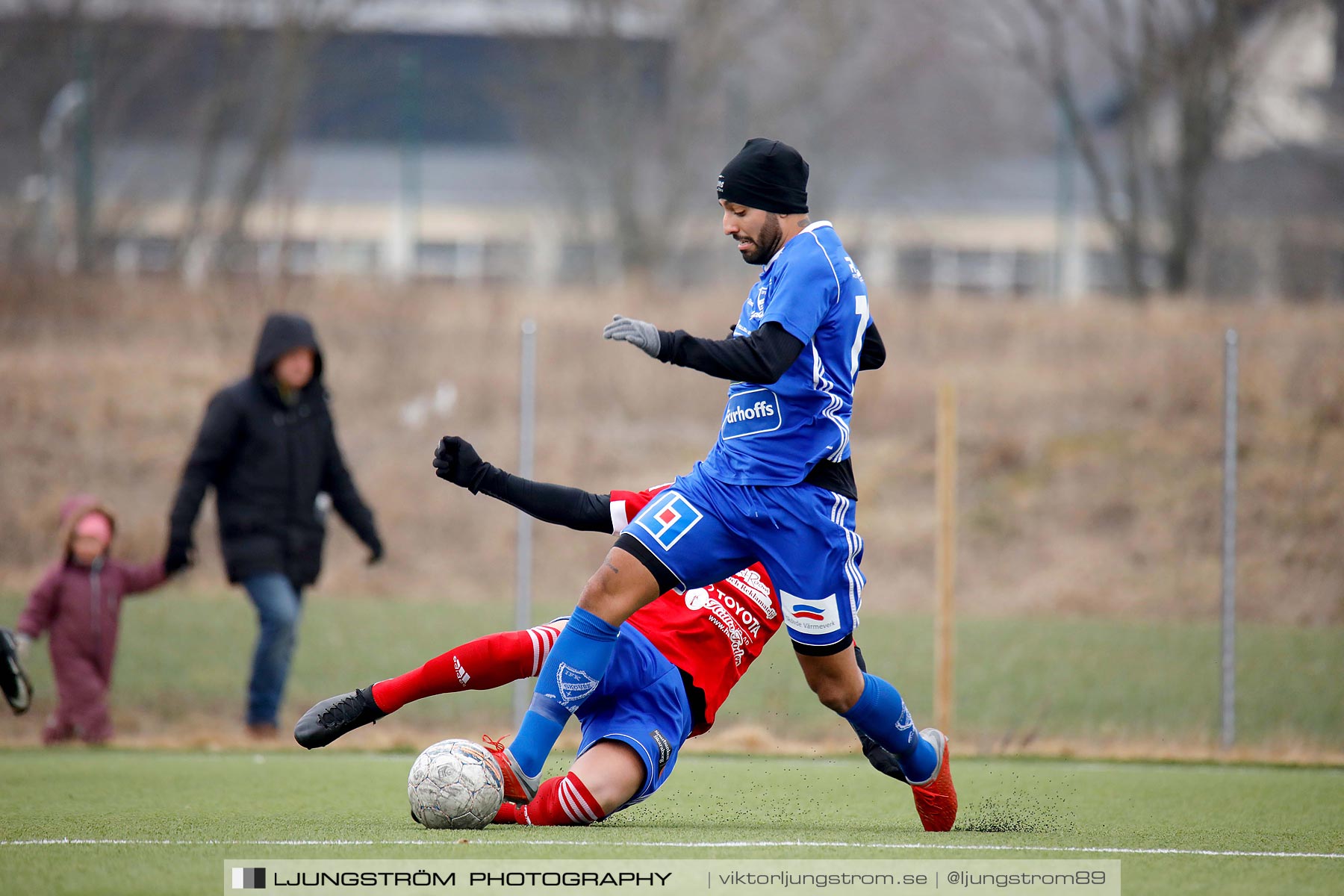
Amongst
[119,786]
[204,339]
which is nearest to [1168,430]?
[204,339]

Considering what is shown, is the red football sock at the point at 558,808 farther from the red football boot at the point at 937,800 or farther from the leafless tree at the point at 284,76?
the leafless tree at the point at 284,76

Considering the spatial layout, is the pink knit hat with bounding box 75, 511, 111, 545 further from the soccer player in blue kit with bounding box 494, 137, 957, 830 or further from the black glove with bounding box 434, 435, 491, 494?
the soccer player in blue kit with bounding box 494, 137, 957, 830

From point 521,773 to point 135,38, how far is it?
765 inches

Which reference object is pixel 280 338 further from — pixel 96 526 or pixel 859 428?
pixel 859 428

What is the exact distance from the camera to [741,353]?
14.9 feet

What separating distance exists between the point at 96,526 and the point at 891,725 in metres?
5.36

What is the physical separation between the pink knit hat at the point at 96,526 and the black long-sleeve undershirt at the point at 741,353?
514 cm

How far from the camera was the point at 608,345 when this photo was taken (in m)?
17.5

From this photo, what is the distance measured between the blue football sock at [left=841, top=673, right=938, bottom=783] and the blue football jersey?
2.60ft

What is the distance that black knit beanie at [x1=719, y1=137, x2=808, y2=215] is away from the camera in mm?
4930

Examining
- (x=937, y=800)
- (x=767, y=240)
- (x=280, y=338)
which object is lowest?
(x=937, y=800)

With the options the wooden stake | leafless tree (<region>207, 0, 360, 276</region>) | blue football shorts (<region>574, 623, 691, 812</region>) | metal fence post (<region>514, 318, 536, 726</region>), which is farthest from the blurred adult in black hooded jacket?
leafless tree (<region>207, 0, 360, 276</region>)

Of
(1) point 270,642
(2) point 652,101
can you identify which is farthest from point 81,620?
(2) point 652,101

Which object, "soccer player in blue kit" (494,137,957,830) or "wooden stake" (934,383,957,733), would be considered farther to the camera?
"wooden stake" (934,383,957,733)
